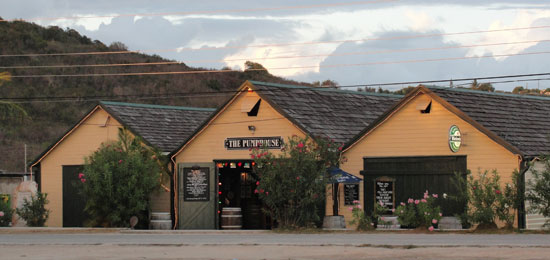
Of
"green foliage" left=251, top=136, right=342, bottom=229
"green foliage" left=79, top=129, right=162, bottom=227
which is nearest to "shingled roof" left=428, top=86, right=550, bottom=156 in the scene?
"green foliage" left=251, top=136, right=342, bottom=229

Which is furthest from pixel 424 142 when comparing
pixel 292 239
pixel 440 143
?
pixel 292 239

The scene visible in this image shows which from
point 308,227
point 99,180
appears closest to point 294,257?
point 308,227

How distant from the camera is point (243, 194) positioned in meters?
40.5

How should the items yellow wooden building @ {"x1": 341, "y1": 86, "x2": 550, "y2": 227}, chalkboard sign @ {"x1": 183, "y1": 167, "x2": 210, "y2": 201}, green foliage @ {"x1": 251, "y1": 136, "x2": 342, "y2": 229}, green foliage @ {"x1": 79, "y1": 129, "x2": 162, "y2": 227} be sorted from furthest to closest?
chalkboard sign @ {"x1": 183, "y1": 167, "x2": 210, "y2": 201} → green foliage @ {"x1": 79, "y1": 129, "x2": 162, "y2": 227} → yellow wooden building @ {"x1": 341, "y1": 86, "x2": 550, "y2": 227} → green foliage @ {"x1": 251, "y1": 136, "x2": 342, "y2": 229}

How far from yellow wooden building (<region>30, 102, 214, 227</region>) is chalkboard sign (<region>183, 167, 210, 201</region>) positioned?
2.30m

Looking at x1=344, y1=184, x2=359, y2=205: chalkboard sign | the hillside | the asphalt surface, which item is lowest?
the asphalt surface

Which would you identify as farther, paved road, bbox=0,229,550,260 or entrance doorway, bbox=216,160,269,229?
entrance doorway, bbox=216,160,269,229

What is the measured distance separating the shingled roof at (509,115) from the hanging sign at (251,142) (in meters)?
6.20

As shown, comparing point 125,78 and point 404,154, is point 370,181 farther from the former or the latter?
point 125,78

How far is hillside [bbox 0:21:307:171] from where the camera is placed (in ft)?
242

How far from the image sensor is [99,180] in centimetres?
3609

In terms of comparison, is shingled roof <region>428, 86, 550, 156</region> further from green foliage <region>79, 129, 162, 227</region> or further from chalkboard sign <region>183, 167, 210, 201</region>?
green foliage <region>79, 129, 162, 227</region>

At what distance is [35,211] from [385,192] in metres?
14.8

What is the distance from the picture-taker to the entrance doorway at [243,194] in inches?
1574
